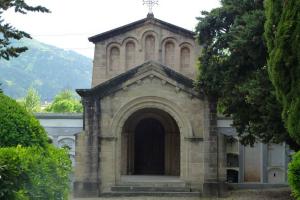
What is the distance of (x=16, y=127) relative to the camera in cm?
809

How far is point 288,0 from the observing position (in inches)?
510

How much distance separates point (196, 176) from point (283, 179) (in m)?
6.48

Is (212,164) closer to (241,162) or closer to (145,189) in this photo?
(145,189)

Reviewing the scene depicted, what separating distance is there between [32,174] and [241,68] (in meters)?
12.2

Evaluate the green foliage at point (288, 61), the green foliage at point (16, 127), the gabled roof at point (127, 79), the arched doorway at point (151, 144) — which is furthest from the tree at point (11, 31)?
the arched doorway at point (151, 144)

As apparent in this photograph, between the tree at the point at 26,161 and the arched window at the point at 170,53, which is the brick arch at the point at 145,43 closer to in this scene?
the arched window at the point at 170,53

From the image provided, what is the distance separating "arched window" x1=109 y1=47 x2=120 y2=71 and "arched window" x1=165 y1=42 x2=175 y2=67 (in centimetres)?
235

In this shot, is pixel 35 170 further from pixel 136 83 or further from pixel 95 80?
pixel 95 80

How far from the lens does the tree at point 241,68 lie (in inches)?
649

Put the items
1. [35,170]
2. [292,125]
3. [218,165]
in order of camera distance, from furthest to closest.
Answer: [218,165] → [292,125] → [35,170]

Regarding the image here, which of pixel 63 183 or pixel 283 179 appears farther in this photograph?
pixel 283 179

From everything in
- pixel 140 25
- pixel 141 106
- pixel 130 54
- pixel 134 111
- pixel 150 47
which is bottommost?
pixel 134 111

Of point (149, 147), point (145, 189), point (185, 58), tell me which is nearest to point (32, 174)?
point (145, 189)

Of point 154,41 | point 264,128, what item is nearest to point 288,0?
point 264,128
